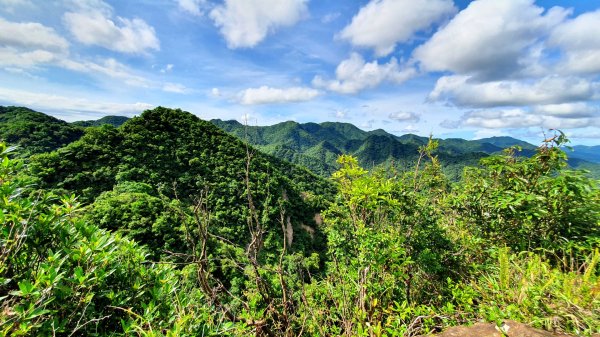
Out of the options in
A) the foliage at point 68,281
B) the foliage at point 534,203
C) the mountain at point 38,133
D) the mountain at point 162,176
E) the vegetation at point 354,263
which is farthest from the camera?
the mountain at point 38,133

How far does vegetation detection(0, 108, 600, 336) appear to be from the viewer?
7.11 ft

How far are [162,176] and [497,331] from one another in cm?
4797

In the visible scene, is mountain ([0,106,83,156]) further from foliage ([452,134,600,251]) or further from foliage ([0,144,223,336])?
foliage ([452,134,600,251])

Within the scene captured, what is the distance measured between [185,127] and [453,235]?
185 feet

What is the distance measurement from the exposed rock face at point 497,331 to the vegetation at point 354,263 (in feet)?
0.30

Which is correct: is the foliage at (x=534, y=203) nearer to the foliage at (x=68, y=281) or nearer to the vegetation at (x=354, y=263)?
the vegetation at (x=354, y=263)

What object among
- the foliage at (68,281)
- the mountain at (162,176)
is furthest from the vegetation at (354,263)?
the mountain at (162,176)

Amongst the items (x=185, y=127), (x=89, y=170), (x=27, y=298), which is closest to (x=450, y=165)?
(x=185, y=127)

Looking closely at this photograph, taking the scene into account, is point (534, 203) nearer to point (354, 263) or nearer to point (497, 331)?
point (497, 331)

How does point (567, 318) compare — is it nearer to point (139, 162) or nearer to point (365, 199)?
point (365, 199)

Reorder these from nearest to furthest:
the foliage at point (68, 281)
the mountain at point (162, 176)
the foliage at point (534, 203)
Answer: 1. the foliage at point (68, 281)
2. the foliage at point (534, 203)
3. the mountain at point (162, 176)

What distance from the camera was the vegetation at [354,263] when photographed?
2.17 metres

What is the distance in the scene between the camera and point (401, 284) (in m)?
4.21

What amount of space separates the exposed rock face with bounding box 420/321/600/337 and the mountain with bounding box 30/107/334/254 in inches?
829
